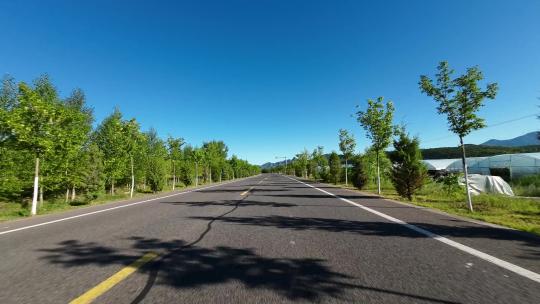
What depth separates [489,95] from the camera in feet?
41.0

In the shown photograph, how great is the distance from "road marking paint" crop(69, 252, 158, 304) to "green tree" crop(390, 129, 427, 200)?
1540cm

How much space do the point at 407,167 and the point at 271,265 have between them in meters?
14.7

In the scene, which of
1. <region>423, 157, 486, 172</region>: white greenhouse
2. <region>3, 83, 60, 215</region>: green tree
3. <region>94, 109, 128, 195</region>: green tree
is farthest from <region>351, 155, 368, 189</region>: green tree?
<region>3, 83, 60, 215</region>: green tree

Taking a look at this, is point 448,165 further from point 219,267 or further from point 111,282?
point 111,282

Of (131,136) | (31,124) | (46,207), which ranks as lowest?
(46,207)

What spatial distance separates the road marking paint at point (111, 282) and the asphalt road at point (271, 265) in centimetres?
2

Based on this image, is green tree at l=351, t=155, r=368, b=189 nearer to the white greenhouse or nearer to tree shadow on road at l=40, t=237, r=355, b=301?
the white greenhouse

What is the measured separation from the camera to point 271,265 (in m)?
3.92

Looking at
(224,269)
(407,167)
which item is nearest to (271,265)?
(224,269)

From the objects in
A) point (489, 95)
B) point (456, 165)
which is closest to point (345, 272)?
point (489, 95)

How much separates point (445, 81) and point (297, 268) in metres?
13.5

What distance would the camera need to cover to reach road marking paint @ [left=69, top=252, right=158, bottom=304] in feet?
9.50

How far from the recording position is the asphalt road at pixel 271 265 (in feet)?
9.73

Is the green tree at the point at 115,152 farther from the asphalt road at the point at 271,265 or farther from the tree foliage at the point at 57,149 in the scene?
the asphalt road at the point at 271,265
